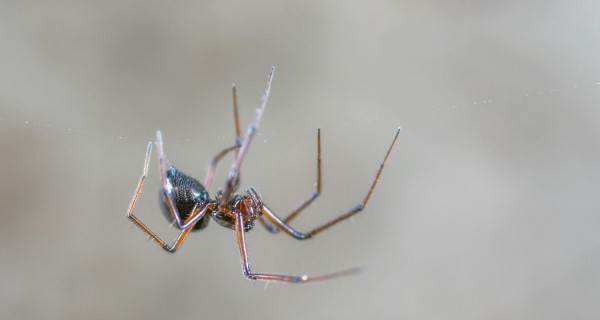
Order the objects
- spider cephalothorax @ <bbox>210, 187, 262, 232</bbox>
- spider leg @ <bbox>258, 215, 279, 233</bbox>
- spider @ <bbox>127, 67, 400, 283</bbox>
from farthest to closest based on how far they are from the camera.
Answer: spider leg @ <bbox>258, 215, 279, 233</bbox>
spider cephalothorax @ <bbox>210, 187, 262, 232</bbox>
spider @ <bbox>127, 67, 400, 283</bbox>

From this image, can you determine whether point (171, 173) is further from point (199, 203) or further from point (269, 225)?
point (269, 225)

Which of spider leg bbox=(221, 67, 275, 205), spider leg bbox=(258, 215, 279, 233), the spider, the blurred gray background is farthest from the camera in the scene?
the blurred gray background

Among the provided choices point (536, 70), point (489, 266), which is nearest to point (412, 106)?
point (536, 70)

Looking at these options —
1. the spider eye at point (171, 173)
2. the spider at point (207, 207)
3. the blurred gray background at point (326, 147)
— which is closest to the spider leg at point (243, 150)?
the spider at point (207, 207)

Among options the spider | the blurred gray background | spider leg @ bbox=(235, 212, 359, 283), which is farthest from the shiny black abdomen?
the blurred gray background

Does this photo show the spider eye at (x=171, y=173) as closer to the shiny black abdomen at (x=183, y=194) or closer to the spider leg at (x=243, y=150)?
the shiny black abdomen at (x=183, y=194)

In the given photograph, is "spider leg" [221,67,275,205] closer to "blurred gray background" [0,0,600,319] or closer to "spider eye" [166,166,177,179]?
"spider eye" [166,166,177,179]

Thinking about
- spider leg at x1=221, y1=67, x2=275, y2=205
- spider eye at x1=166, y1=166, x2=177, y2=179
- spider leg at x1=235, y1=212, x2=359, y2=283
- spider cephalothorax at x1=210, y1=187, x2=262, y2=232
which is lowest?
spider leg at x1=235, y1=212, x2=359, y2=283
